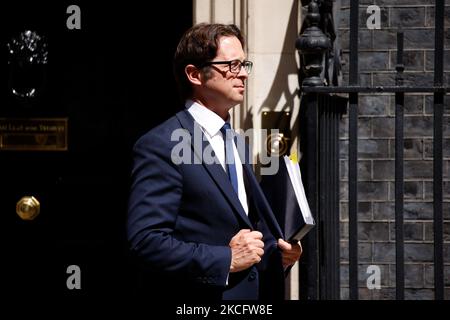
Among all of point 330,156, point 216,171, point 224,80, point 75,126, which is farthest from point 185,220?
point 75,126

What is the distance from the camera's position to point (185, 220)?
3.36 meters

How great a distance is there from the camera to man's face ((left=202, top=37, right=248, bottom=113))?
3.47m

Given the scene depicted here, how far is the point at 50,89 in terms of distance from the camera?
18.6 ft

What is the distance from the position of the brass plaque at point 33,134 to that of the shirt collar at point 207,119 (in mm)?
2297

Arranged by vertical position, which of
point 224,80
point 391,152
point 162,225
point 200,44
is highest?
point 200,44

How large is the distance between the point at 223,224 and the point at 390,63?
7.20 feet

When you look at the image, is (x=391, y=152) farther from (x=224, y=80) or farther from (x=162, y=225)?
(x=162, y=225)

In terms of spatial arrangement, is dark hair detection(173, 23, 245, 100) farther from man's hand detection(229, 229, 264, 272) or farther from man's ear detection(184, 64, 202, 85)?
man's hand detection(229, 229, 264, 272)

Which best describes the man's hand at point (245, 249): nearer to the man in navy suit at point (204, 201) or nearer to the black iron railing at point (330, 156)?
the man in navy suit at point (204, 201)

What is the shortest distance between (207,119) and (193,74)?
0.15 metres

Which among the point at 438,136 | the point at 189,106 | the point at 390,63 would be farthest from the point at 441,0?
the point at 189,106

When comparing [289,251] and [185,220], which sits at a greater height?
[185,220]

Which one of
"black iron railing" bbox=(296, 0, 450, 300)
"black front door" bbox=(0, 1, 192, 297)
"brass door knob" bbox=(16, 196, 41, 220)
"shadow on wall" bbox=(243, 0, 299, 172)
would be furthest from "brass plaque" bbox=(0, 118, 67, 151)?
"black iron railing" bbox=(296, 0, 450, 300)
